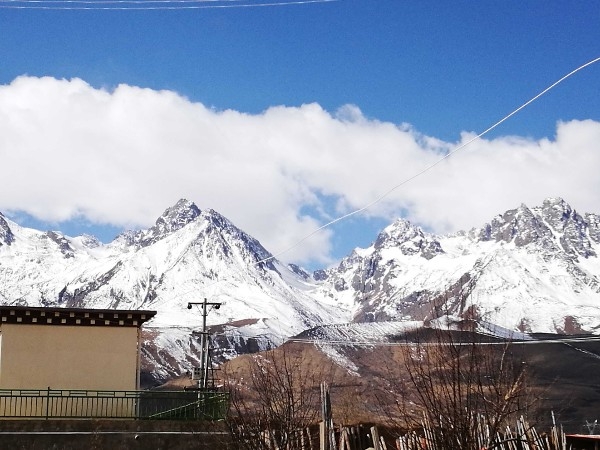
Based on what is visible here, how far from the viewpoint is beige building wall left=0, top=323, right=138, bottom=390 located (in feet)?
A: 109

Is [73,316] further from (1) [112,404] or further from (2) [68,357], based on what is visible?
(1) [112,404]

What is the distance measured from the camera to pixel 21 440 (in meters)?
28.5

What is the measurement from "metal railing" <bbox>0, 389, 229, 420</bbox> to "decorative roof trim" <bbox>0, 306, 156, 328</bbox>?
269 cm

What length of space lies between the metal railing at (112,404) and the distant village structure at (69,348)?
0.84 meters

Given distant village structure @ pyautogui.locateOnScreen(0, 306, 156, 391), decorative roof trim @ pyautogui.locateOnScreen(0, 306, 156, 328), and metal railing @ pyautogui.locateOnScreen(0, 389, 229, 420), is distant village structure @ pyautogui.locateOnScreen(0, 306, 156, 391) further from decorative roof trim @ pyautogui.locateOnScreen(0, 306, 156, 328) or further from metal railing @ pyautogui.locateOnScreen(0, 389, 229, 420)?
metal railing @ pyautogui.locateOnScreen(0, 389, 229, 420)

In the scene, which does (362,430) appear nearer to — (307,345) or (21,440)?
(21,440)

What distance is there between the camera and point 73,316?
34062 millimetres

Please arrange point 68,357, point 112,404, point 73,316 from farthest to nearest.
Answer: point 73,316 → point 68,357 → point 112,404

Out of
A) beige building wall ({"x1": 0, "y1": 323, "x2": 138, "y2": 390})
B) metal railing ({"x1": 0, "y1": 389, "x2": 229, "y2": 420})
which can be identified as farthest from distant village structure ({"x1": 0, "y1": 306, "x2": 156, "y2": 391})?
metal railing ({"x1": 0, "y1": 389, "x2": 229, "y2": 420})

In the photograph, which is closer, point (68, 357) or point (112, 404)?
point (112, 404)

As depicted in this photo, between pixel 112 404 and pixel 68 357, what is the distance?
9.05 ft

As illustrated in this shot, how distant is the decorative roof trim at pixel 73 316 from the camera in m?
33.3

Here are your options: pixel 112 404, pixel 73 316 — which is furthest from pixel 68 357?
pixel 112 404

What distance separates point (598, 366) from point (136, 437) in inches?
5312
